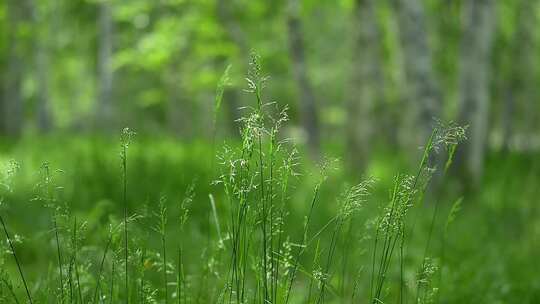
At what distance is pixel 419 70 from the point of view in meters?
6.52

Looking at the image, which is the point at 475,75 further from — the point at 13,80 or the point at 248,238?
the point at 13,80

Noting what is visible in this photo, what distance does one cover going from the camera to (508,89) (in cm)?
1553

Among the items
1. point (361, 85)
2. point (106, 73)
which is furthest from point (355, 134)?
point (106, 73)

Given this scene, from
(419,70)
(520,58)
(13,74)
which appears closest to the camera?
(419,70)

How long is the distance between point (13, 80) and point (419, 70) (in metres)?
8.41

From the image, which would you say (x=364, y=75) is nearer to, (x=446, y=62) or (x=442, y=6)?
(x=442, y=6)

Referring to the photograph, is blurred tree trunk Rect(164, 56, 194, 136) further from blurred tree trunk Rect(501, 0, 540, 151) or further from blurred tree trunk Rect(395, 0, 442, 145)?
blurred tree trunk Rect(395, 0, 442, 145)

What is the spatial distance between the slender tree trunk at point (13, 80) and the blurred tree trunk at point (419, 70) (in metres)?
7.25

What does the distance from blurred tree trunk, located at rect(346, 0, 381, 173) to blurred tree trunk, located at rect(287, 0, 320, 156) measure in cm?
50

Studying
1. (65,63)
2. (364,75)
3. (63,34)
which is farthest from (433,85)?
(65,63)

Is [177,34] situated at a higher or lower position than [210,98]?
lower

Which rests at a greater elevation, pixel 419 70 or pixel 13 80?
pixel 13 80

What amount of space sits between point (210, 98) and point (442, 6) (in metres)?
11.5

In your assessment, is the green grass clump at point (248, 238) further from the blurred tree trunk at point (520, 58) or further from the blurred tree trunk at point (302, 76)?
the blurred tree trunk at point (520, 58)
